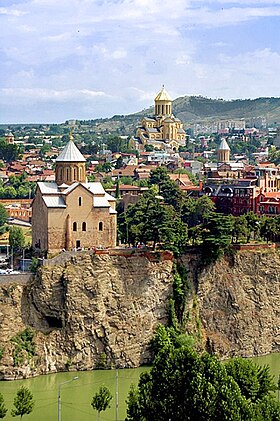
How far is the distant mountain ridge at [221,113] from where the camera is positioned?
584 ft

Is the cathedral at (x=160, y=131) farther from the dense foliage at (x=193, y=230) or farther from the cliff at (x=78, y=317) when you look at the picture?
the cliff at (x=78, y=317)

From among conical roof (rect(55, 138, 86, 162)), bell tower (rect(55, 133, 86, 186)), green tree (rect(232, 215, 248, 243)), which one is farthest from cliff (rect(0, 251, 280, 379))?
conical roof (rect(55, 138, 86, 162))

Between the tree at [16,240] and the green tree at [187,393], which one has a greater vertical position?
the tree at [16,240]

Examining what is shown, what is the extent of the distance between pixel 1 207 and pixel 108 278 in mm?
21468

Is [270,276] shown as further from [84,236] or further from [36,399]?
[36,399]

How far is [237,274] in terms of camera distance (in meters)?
31.9

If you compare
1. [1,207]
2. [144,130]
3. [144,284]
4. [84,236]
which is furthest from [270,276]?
[144,130]

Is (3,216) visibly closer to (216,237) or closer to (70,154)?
(70,154)

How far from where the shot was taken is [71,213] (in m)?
30.5

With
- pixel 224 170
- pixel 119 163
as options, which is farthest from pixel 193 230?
pixel 119 163

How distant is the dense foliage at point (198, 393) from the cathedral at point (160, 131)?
5651cm

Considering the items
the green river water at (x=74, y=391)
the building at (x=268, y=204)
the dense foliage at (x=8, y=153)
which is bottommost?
the green river water at (x=74, y=391)

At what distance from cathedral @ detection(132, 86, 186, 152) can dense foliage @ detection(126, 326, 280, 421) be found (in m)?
56.5

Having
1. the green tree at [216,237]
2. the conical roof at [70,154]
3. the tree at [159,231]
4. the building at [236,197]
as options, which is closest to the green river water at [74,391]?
the green tree at [216,237]
